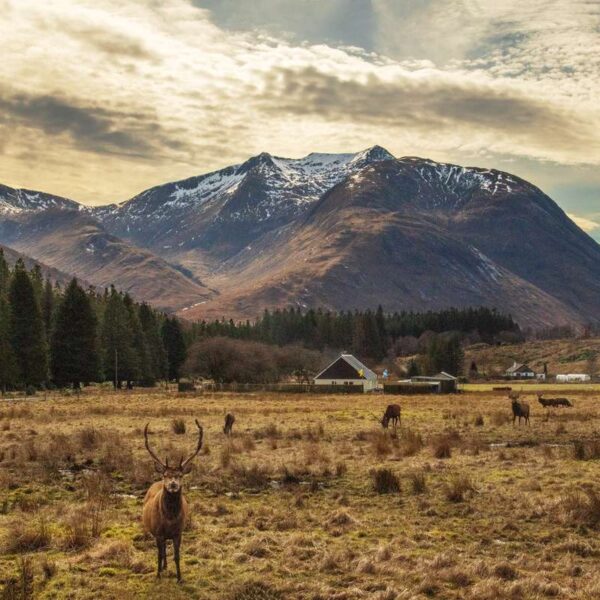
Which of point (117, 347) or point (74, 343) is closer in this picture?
point (74, 343)

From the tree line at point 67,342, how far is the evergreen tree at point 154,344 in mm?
3412

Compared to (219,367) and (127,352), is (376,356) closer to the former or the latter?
(219,367)

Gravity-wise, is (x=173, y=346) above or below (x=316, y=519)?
above

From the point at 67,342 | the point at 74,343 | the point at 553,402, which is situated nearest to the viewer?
the point at 553,402

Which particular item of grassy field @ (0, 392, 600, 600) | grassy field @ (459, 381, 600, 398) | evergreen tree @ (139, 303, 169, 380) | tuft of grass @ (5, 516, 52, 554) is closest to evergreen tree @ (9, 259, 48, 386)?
evergreen tree @ (139, 303, 169, 380)

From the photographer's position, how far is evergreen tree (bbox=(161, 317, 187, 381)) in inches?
4663

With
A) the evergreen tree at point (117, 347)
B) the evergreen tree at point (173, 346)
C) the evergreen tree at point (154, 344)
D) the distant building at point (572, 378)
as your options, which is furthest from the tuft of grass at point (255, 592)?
the distant building at point (572, 378)

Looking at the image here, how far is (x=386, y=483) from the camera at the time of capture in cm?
1850

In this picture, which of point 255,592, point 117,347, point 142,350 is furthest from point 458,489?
point 142,350

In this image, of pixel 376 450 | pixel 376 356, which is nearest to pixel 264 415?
pixel 376 450

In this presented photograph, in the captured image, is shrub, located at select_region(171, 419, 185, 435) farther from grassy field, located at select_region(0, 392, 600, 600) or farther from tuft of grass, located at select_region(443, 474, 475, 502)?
tuft of grass, located at select_region(443, 474, 475, 502)

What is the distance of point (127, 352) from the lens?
291ft

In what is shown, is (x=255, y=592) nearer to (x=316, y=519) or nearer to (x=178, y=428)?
(x=316, y=519)

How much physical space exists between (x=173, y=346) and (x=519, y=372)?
264ft
